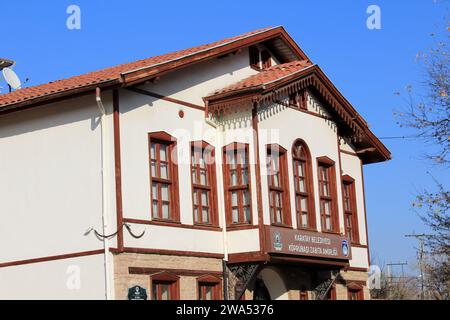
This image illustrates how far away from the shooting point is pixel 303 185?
72.1ft

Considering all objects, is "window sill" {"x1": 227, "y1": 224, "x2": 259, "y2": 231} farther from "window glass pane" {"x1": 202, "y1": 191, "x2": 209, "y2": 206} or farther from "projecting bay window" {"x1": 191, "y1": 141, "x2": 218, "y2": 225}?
"window glass pane" {"x1": 202, "y1": 191, "x2": 209, "y2": 206}

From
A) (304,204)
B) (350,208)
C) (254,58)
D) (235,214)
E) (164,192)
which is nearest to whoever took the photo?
(164,192)

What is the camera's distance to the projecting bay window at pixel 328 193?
74.2ft

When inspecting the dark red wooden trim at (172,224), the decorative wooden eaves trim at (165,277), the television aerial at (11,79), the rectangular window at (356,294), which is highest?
the television aerial at (11,79)

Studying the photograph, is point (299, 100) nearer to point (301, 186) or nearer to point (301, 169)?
point (301, 169)

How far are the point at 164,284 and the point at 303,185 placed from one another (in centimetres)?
527

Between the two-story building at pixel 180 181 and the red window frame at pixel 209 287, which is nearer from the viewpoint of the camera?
the two-story building at pixel 180 181

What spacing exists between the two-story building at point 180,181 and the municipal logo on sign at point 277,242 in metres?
0.06

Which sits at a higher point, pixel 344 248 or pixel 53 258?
pixel 344 248

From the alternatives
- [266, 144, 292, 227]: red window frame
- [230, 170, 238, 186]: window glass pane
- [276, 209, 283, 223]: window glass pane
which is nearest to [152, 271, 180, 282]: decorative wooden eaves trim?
[230, 170, 238, 186]: window glass pane

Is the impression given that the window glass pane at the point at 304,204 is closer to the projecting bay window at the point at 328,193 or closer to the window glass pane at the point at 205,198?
the projecting bay window at the point at 328,193

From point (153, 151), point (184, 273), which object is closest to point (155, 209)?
point (153, 151)

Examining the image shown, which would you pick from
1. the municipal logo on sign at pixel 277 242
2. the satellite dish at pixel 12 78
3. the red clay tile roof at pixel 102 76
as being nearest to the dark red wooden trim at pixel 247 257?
the municipal logo on sign at pixel 277 242
